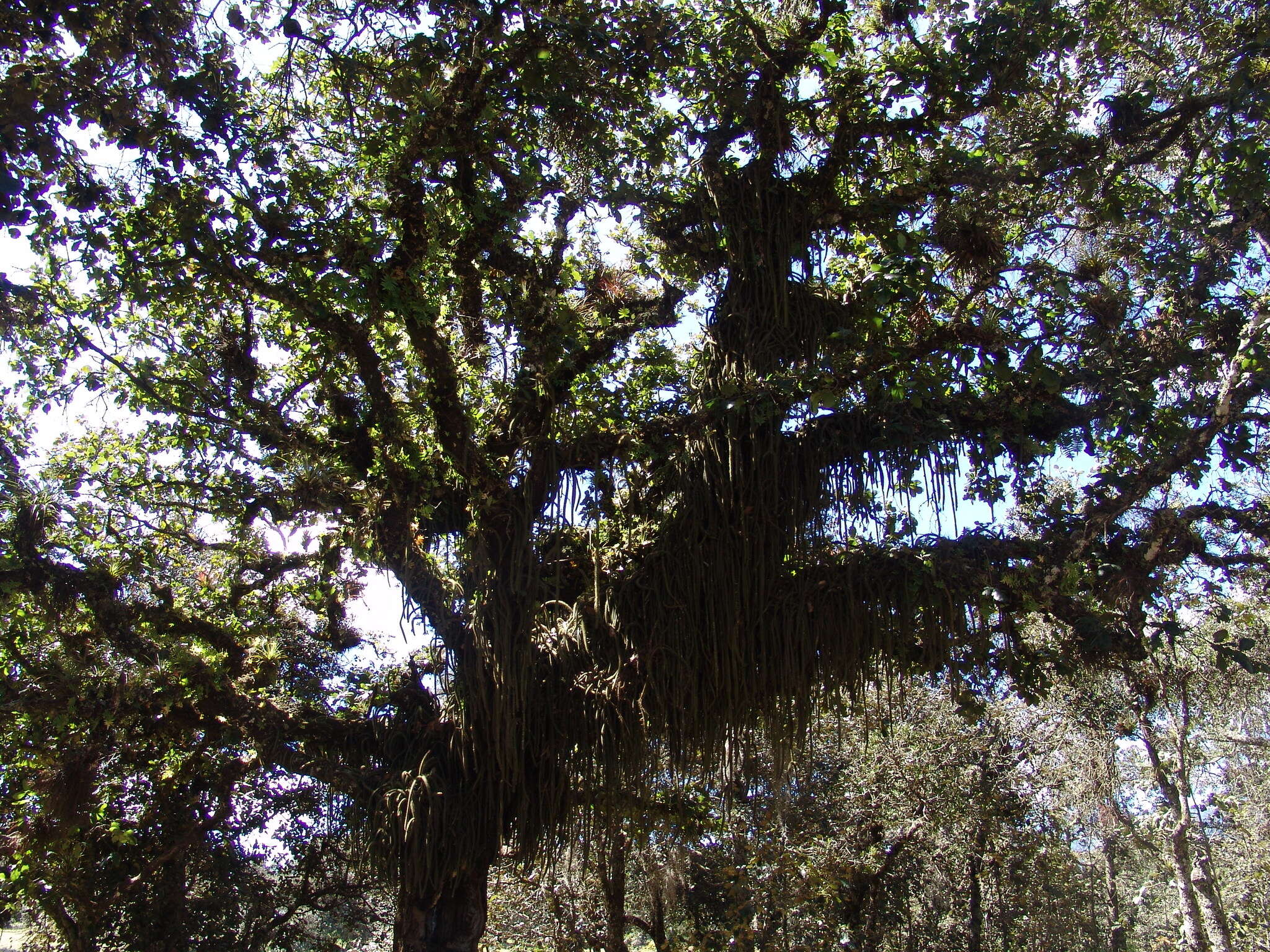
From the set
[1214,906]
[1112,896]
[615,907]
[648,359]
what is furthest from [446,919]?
[1112,896]

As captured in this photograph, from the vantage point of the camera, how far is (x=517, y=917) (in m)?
9.76

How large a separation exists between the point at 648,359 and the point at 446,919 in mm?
3354

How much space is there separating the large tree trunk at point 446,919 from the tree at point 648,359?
0.02 m

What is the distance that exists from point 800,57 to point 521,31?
→ 1.58 m

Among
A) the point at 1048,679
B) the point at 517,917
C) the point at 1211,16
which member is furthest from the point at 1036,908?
the point at 1211,16

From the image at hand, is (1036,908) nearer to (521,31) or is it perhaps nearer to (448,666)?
(448,666)

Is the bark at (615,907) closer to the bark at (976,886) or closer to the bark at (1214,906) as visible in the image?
the bark at (976,886)

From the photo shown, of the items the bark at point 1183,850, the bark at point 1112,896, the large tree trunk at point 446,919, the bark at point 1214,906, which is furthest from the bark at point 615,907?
the bark at point 1214,906

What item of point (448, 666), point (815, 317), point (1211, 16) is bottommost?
point (448, 666)

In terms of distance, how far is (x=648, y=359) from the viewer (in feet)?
18.5

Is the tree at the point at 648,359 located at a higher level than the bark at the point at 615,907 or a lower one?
higher

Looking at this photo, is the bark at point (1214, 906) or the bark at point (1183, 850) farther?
the bark at point (1214, 906)

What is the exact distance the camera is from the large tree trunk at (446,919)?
15.4 feet

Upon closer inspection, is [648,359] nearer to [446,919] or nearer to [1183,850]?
[446,919]
